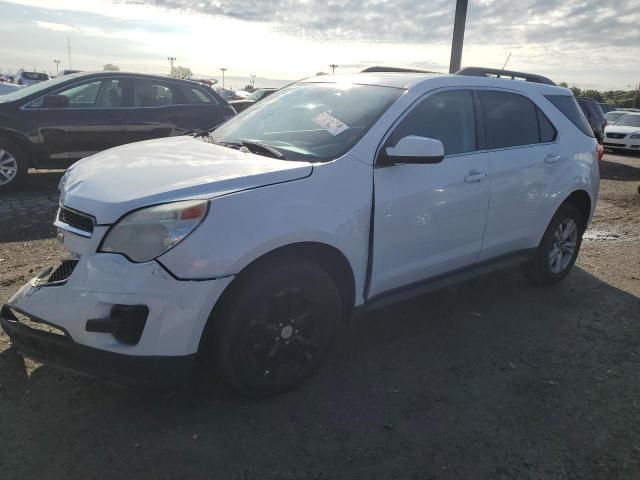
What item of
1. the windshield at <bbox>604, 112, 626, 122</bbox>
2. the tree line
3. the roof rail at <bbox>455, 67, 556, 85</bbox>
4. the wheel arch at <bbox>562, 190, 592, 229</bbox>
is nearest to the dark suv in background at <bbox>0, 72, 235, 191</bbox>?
the roof rail at <bbox>455, 67, 556, 85</bbox>

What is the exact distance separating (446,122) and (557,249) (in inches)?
75.9

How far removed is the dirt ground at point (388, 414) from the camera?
2.44 m

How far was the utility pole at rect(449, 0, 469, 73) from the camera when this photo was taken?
11.7 m

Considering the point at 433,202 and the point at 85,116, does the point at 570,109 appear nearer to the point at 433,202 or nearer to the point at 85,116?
the point at 433,202

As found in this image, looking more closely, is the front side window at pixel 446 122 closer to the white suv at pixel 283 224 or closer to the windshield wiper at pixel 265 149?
the white suv at pixel 283 224

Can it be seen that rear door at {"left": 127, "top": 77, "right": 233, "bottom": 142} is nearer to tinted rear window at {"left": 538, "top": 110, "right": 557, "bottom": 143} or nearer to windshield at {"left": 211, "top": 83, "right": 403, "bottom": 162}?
windshield at {"left": 211, "top": 83, "right": 403, "bottom": 162}

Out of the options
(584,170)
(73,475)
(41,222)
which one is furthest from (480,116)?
(41,222)

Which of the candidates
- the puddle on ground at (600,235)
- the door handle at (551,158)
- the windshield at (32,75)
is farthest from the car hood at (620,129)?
the windshield at (32,75)

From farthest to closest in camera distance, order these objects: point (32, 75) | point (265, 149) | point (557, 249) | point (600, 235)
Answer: point (32, 75) < point (600, 235) < point (557, 249) < point (265, 149)

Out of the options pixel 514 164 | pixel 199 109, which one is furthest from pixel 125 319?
pixel 199 109

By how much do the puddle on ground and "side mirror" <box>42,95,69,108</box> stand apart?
7.12 metres

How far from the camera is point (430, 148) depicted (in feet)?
9.87

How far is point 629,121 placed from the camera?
19047mm

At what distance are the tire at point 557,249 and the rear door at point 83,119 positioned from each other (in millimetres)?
5967
